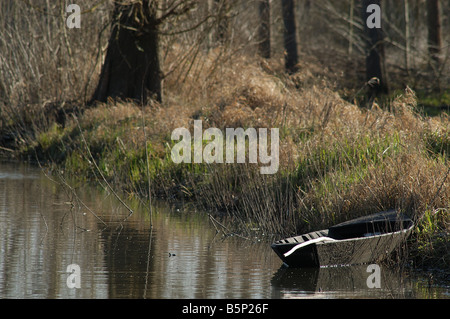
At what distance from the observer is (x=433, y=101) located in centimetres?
2289

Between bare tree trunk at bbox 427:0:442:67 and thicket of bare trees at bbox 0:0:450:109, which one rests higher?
bare tree trunk at bbox 427:0:442:67

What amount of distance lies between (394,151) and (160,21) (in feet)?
28.3

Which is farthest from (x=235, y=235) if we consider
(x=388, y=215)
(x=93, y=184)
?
(x=93, y=184)

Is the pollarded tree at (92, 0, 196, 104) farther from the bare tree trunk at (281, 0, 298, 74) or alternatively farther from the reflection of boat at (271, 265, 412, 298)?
the reflection of boat at (271, 265, 412, 298)

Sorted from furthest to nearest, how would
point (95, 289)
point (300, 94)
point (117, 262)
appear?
point (300, 94) < point (117, 262) < point (95, 289)

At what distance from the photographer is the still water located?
7.30 meters

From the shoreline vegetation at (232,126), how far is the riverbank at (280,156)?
2 centimetres

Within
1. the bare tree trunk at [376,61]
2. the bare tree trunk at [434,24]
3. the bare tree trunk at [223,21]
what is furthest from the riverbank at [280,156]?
the bare tree trunk at [434,24]

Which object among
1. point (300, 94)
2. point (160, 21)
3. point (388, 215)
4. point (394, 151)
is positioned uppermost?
point (160, 21)

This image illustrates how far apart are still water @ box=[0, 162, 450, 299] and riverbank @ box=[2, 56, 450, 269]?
0.61m

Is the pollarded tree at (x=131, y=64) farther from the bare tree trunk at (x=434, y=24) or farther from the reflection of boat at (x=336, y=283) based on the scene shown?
the reflection of boat at (x=336, y=283)

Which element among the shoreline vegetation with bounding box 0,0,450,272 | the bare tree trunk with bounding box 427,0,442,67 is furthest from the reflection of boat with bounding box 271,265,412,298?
the bare tree trunk with bounding box 427,0,442,67

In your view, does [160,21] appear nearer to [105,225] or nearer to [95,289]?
[105,225]

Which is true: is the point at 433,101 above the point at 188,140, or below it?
above
